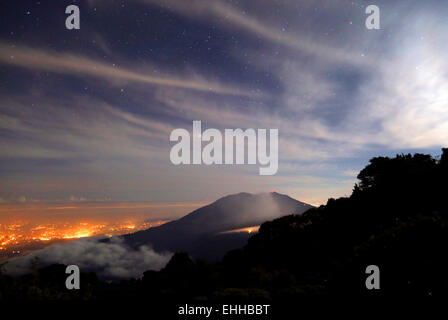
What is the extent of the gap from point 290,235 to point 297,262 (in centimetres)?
728

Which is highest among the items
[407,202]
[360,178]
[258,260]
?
[360,178]

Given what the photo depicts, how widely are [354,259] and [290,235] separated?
22782mm

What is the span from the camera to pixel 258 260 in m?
28.0

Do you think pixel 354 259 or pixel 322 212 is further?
pixel 322 212

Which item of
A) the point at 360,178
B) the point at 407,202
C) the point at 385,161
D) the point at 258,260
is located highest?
the point at 385,161
